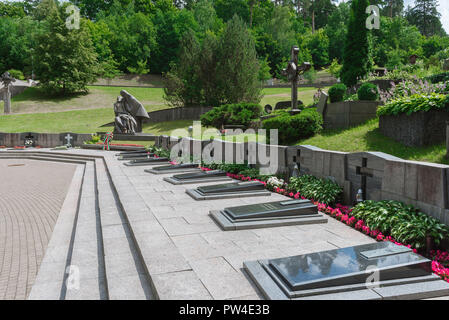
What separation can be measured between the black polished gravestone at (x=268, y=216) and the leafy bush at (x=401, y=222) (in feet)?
2.42

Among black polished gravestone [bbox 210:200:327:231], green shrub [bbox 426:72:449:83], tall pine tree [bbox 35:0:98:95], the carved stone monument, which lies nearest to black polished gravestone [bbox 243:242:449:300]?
black polished gravestone [bbox 210:200:327:231]

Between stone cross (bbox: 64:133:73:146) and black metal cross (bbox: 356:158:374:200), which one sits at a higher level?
stone cross (bbox: 64:133:73:146)

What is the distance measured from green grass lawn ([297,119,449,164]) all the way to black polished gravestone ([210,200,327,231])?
12.8ft

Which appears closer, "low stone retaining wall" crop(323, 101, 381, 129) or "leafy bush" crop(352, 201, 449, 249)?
"leafy bush" crop(352, 201, 449, 249)

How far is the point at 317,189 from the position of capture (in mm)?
6996

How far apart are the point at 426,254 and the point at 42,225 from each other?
6.76m

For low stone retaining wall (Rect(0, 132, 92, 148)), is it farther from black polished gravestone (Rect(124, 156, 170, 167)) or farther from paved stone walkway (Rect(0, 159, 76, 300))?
black polished gravestone (Rect(124, 156, 170, 167))

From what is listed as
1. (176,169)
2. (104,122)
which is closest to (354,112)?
(176,169)

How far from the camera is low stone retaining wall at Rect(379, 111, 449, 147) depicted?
8.56m

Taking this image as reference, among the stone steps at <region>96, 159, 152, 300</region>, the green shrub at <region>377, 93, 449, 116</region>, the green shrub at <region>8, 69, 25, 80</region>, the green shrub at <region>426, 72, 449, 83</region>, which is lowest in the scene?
the stone steps at <region>96, 159, 152, 300</region>

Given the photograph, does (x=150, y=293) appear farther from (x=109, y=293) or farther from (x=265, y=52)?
(x=265, y=52)

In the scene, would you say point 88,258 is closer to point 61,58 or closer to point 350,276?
point 350,276

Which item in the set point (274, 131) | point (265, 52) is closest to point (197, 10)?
point (265, 52)

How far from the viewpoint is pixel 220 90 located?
2984cm
